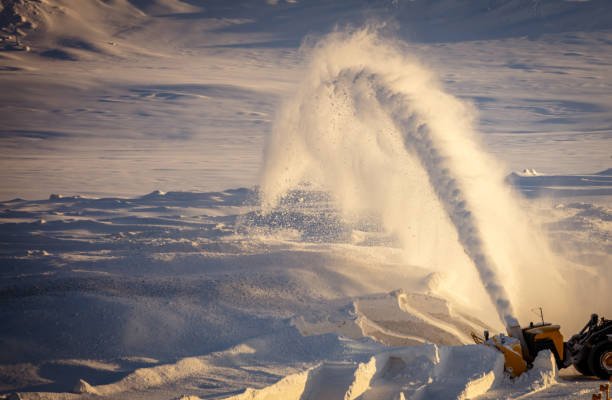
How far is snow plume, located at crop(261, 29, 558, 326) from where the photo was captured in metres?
15.7

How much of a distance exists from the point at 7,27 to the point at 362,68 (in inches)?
3647

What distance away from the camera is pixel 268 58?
103 m

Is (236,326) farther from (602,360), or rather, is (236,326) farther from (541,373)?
(602,360)

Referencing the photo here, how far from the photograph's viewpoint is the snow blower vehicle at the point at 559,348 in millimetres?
Answer: 9844

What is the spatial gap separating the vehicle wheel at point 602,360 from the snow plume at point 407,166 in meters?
1.81

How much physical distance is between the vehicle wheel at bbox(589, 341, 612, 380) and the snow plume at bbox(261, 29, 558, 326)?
181cm

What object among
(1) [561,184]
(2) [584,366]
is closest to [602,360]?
(2) [584,366]

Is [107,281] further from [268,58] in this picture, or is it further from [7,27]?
[7,27]

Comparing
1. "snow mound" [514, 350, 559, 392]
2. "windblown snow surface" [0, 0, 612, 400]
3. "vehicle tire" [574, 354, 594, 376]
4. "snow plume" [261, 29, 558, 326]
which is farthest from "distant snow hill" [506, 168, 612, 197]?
"snow mound" [514, 350, 559, 392]

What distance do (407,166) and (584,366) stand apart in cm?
1051

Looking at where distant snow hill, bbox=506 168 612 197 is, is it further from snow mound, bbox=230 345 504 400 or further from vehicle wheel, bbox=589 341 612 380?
snow mound, bbox=230 345 504 400

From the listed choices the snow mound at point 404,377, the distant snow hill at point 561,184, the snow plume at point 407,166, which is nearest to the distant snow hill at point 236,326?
the snow mound at point 404,377

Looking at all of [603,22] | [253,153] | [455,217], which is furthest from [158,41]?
[455,217]

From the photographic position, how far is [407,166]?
20.1 meters
